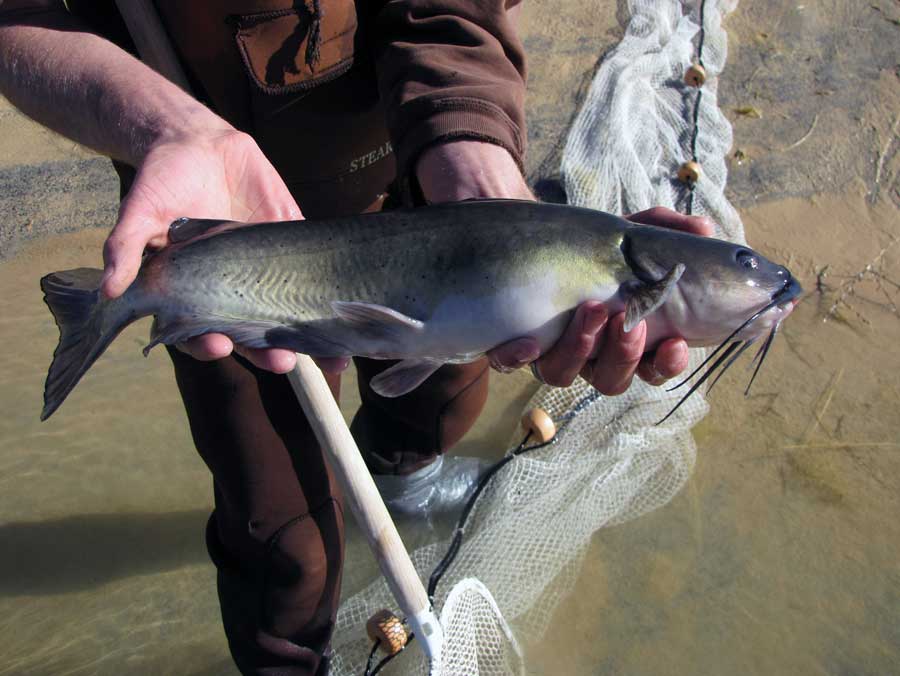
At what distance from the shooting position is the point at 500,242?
2197mm

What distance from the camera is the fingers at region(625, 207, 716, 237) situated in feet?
7.96

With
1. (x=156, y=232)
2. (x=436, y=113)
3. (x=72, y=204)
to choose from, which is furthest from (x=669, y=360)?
(x=72, y=204)

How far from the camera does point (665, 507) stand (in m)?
3.82

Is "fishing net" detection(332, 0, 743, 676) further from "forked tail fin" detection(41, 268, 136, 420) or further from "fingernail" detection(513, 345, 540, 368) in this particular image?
"forked tail fin" detection(41, 268, 136, 420)

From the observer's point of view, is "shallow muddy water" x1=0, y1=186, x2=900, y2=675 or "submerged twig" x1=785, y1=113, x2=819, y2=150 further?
"submerged twig" x1=785, y1=113, x2=819, y2=150

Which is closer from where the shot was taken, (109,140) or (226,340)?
(226,340)

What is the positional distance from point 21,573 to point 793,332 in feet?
14.1

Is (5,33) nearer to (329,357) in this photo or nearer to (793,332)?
(329,357)

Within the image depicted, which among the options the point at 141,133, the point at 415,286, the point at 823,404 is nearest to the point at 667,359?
the point at 415,286

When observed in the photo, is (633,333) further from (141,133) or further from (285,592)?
(141,133)

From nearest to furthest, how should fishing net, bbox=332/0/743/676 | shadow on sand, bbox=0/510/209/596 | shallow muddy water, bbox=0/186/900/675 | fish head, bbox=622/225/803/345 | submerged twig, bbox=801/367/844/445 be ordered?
fish head, bbox=622/225/803/345, fishing net, bbox=332/0/743/676, shallow muddy water, bbox=0/186/900/675, shadow on sand, bbox=0/510/209/596, submerged twig, bbox=801/367/844/445

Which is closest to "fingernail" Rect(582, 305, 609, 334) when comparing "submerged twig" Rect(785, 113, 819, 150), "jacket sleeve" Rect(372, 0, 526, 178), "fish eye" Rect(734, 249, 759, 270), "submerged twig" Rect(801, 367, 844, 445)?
"fish eye" Rect(734, 249, 759, 270)

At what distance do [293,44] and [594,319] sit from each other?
56.7 inches

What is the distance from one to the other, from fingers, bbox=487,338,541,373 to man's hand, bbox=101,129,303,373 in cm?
61
